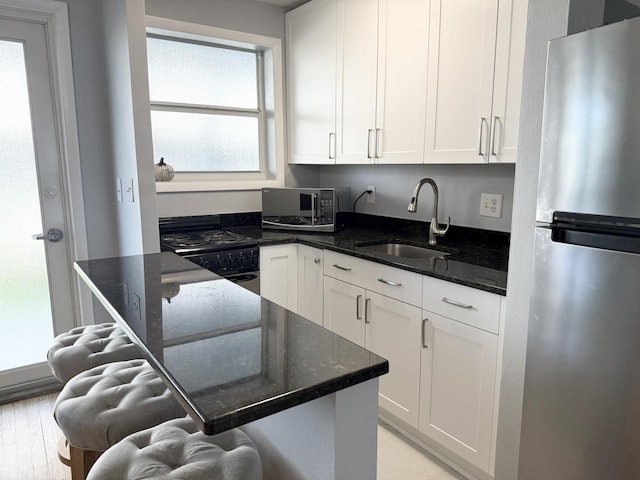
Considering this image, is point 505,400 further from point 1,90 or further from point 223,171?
point 1,90

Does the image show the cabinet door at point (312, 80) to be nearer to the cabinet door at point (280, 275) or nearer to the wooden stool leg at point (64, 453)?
the cabinet door at point (280, 275)

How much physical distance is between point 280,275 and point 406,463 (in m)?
1.27

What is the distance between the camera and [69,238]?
268 centimetres

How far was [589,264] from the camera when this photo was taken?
127cm

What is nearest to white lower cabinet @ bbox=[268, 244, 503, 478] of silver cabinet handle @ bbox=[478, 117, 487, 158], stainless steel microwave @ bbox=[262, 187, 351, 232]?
stainless steel microwave @ bbox=[262, 187, 351, 232]

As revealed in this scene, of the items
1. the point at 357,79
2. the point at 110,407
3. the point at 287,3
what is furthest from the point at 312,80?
the point at 110,407

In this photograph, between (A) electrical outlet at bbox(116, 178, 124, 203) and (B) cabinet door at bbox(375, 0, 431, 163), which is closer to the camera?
(B) cabinet door at bbox(375, 0, 431, 163)

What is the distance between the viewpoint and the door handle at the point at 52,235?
2.60m

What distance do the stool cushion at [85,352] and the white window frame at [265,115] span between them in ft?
4.81

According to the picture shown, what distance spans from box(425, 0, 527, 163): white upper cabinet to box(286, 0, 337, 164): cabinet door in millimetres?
801

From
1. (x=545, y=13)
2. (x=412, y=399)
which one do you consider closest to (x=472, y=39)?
(x=545, y=13)

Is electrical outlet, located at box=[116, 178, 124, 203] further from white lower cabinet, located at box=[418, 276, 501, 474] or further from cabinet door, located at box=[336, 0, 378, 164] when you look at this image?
white lower cabinet, located at box=[418, 276, 501, 474]

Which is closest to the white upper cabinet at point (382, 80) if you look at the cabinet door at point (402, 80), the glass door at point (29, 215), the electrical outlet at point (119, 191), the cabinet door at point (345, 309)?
the cabinet door at point (402, 80)

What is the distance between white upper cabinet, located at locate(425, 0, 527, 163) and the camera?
191 centimetres
